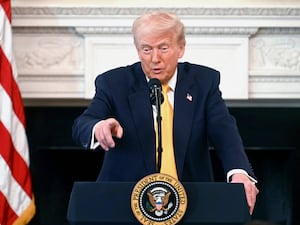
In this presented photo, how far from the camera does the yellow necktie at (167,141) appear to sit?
198 cm

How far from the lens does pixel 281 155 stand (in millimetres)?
4215

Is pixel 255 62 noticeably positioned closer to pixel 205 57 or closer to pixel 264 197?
pixel 205 57

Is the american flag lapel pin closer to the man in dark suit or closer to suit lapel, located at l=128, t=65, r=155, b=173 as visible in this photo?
the man in dark suit

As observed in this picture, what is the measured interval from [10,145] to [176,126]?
148 cm

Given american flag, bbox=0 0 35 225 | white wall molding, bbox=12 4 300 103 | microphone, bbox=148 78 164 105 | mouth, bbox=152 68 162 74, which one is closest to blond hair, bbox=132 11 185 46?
mouth, bbox=152 68 162 74

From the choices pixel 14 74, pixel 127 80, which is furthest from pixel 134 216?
pixel 14 74

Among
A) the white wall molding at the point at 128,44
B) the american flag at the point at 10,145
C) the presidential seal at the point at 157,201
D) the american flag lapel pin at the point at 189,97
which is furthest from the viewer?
the white wall molding at the point at 128,44

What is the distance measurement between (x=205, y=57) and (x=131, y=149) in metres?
1.89

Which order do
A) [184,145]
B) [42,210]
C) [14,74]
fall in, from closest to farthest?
[184,145] < [14,74] < [42,210]

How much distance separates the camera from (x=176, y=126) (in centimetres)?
202

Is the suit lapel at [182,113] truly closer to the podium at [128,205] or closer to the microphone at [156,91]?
the microphone at [156,91]

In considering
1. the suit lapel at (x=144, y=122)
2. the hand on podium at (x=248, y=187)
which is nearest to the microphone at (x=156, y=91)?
the suit lapel at (x=144, y=122)

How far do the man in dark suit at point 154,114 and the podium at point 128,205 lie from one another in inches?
10.2

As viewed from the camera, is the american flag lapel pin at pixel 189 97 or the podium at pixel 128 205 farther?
the american flag lapel pin at pixel 189 97
